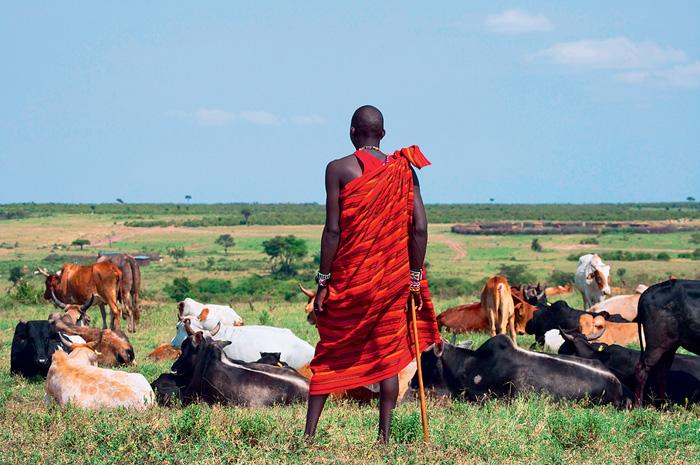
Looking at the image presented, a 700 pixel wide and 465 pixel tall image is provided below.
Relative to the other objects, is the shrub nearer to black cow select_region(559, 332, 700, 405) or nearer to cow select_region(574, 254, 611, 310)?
cow select_region(574, 254, 611, 310)

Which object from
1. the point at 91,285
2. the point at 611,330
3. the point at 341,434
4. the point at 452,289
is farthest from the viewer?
the point at 452,289

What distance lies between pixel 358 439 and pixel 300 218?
100580 mm

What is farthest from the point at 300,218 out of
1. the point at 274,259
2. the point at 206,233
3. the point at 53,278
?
the point at 53,278

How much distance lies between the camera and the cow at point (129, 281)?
61.0 ft

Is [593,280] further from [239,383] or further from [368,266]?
[368,266]

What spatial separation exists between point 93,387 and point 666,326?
5.29m

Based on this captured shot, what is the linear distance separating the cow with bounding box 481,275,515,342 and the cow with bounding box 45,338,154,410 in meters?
6.78

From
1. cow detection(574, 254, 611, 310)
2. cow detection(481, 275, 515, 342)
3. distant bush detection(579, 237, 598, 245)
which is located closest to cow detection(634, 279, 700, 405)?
cow detection(481, 275, 515, 342)

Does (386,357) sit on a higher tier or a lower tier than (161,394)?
higher

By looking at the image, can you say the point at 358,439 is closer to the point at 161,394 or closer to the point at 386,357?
the point at 386,357

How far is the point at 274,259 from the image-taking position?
169 feet

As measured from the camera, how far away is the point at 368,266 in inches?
251

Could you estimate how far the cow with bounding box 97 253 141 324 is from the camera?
1859 cm

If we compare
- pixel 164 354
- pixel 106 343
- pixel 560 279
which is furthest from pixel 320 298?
pixel 560 279
